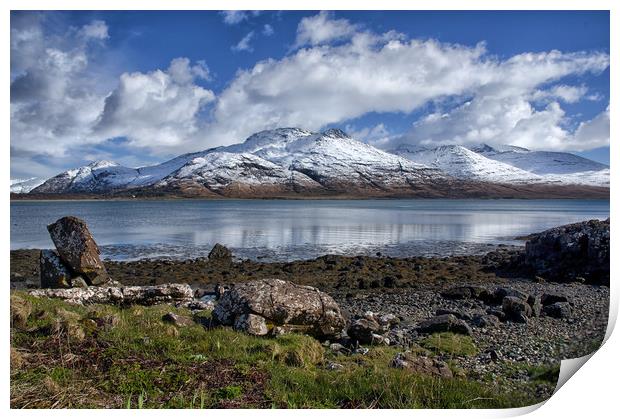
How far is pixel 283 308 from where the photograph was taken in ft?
24.4

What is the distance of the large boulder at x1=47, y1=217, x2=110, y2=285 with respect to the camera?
1174 centimetres

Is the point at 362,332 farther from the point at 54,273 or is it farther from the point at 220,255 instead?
the point at 220,255

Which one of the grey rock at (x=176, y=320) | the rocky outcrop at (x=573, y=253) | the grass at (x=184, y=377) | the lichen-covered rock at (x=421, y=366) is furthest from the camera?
the rocky outcrop at (x=573, y=253)

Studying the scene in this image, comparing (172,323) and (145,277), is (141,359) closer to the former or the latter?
(172,323)

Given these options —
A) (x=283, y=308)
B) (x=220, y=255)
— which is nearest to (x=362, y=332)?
(x=283, y=308)

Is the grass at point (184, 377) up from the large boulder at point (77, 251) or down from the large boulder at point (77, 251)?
down

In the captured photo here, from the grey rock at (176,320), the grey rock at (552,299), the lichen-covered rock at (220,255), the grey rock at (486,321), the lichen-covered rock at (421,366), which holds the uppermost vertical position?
the grey rock at (176,320)

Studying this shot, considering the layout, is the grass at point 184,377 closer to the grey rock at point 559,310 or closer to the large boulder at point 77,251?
the large boulder at point 77,251

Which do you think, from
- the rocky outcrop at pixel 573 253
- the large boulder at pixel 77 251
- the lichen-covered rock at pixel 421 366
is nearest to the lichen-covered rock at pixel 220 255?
the large boulder at pixel 77 251

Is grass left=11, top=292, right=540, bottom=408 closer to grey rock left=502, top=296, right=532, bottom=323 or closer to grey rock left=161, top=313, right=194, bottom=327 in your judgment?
grey rock left=161, top=313, right=194, bottom=327

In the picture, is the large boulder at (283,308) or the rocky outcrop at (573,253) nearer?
the large boulder at (283,308)

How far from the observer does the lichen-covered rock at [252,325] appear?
6875mm

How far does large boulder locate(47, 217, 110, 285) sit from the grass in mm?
5986

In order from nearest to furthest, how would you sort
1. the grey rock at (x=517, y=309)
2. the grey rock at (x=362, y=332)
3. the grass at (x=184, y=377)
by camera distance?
the grass at (x=184, y=377) < the grey rock at (x=362, y=332) < the grey rock at (x=517, y=309)
